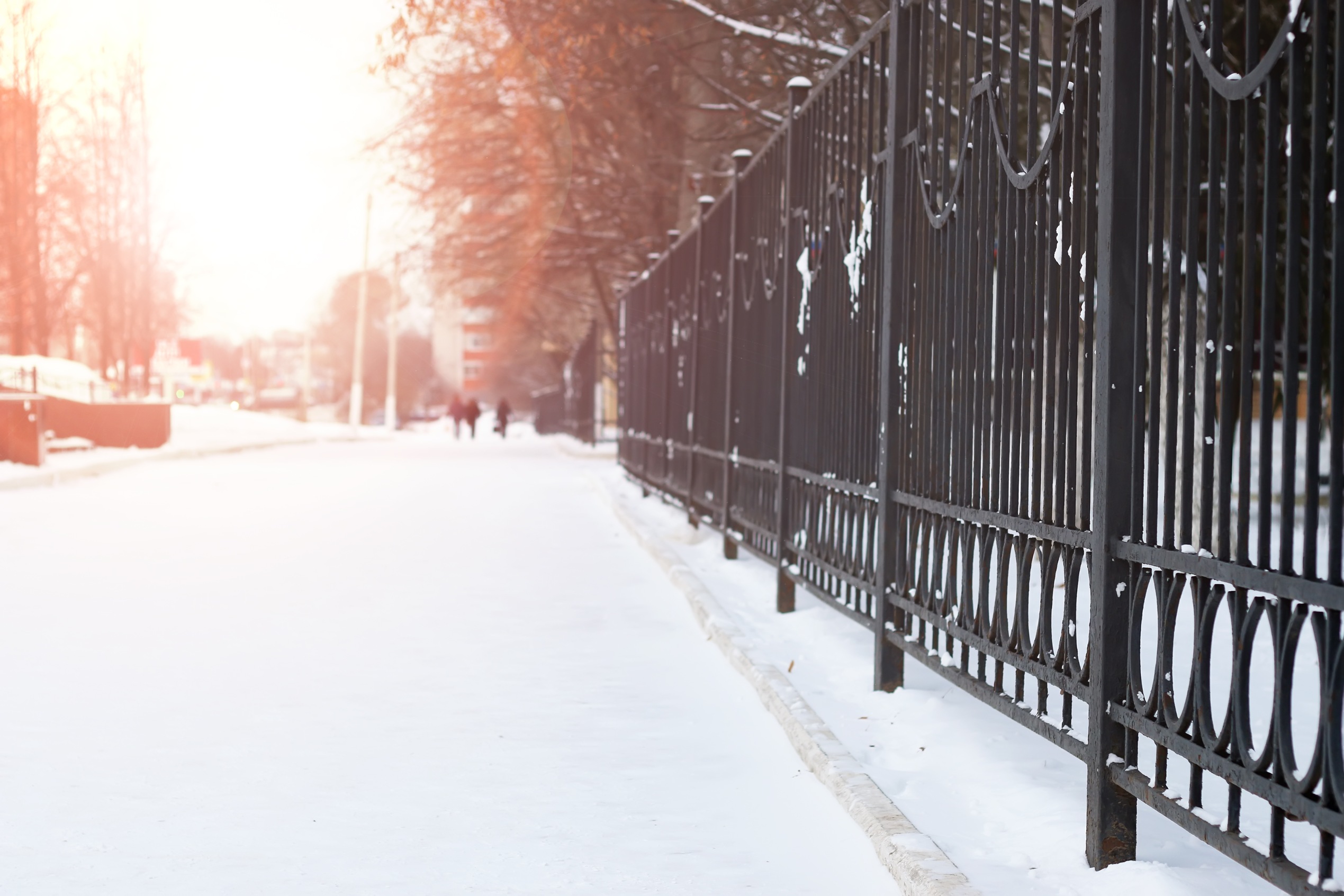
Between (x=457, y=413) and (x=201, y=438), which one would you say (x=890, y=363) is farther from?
(x=457, y=413)

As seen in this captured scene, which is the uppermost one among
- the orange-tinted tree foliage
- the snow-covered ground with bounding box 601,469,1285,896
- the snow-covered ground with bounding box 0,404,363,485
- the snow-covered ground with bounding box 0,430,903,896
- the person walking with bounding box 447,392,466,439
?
the orange-tinted tree foliage

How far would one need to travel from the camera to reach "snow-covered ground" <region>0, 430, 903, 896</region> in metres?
4.28

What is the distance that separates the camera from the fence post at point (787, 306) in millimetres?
9180

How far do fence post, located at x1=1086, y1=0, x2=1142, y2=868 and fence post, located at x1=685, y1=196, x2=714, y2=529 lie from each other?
32.5 feet

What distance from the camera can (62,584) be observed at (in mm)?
10273

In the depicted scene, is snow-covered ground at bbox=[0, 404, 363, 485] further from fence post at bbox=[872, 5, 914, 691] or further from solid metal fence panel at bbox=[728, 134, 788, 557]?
fence post at bbox=[872, 5, 914, 691]

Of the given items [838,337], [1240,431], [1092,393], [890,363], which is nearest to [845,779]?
[1092,393]

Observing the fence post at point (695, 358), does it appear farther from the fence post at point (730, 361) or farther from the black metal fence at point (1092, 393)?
the black metal fence at point (1092, 393)

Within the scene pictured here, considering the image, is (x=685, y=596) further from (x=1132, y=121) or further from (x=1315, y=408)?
(x=1315, y=408)

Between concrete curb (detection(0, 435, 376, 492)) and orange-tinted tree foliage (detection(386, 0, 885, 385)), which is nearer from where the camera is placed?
orange-tinted tree foliage (detection(386, 0, 885, 385))

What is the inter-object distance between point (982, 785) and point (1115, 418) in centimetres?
145

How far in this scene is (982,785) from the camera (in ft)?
15.9

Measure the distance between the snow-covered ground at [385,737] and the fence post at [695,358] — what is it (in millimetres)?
2089

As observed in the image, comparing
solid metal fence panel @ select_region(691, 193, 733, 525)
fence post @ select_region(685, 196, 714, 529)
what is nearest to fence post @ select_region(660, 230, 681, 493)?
fence post @ select_region(685, 196, 714, 529)
